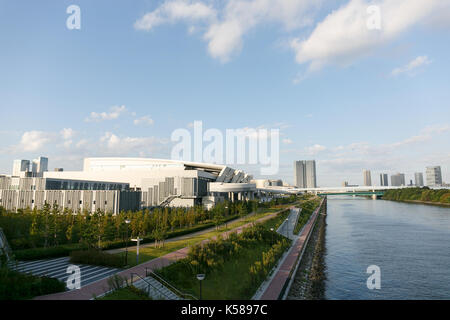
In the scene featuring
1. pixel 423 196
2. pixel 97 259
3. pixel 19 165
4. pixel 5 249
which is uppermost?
pixel 19 165

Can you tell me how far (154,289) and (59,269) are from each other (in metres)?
7.41

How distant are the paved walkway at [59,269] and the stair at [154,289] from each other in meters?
2.61

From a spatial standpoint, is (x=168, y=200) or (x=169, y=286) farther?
(x=168, y=200)

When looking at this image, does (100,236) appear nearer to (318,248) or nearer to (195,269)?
(195,269)

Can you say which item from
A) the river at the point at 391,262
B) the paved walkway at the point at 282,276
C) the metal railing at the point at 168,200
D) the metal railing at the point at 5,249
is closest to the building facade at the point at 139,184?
the metal railing at the point at 168,200

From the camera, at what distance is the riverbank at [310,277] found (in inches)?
732

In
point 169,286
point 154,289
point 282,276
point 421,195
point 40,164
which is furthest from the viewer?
point 40,164

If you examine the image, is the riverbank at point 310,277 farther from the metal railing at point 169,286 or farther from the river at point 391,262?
the metal railing at point 169,286

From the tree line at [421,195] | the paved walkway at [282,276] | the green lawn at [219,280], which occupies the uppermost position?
the tree line at [421,195]

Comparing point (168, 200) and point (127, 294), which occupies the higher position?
point (168, 200)

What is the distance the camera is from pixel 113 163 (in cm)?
7769

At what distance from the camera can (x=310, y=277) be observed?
22.6 m

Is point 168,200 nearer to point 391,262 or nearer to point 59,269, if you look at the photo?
point 59,269

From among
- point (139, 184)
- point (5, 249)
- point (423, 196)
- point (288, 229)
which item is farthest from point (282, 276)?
point (423, 196)
